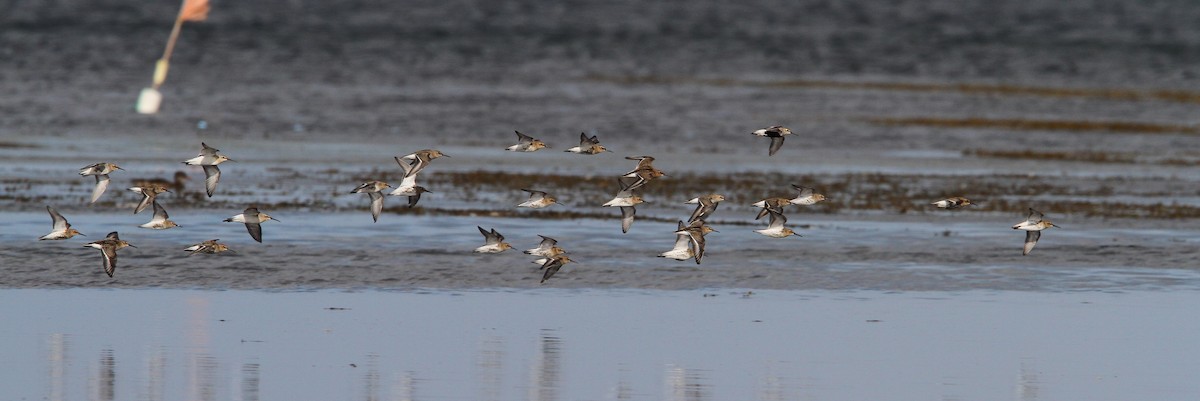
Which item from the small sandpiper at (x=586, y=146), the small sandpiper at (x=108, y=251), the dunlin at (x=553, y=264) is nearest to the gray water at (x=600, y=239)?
the dunlin at (x=553, y=264)

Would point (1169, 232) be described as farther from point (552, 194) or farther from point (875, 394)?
point (875, 394)

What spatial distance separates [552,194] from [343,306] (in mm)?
11756

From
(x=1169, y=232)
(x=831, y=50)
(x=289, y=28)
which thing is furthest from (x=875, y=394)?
(x=289, y=28)

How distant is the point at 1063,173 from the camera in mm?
36531

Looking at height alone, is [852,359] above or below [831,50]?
below

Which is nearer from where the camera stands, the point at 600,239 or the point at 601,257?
the point at 601,257

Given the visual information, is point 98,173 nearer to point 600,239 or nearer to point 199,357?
point 199,357

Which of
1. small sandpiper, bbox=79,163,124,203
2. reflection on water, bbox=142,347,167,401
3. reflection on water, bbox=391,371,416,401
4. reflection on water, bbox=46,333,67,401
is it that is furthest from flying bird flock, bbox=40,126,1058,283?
reflection on water, bbox=391,371,416,401

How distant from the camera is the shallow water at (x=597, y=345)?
49.3ft

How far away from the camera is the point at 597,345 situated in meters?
17.1

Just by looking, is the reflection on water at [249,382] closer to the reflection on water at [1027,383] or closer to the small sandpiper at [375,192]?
the small sandpiper at [375,192]

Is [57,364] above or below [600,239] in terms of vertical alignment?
below

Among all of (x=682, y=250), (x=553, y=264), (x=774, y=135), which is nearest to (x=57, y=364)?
(x=553, y=264)

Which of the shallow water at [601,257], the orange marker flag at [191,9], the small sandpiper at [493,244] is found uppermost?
the orange marker flag at [191,9]
